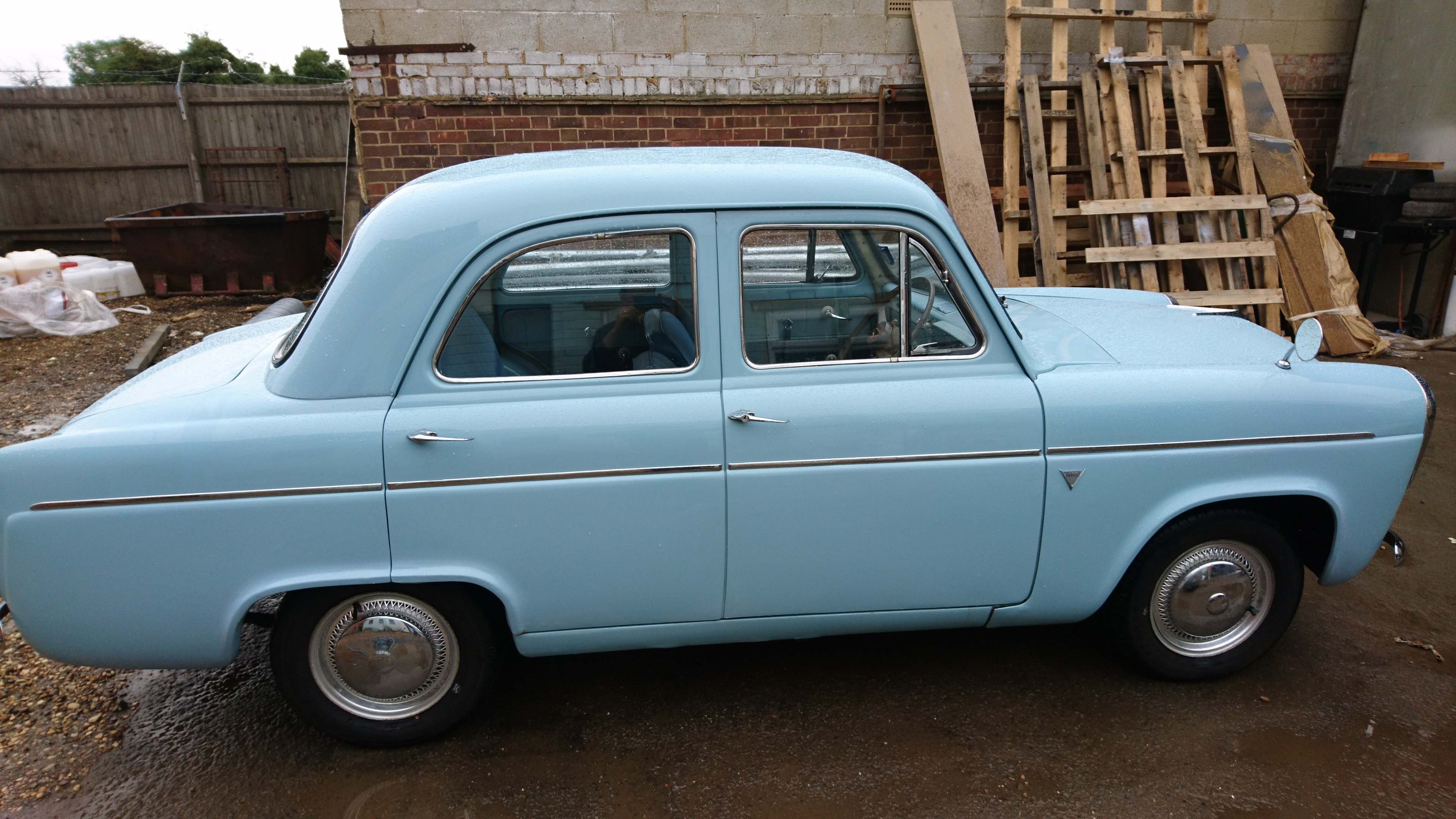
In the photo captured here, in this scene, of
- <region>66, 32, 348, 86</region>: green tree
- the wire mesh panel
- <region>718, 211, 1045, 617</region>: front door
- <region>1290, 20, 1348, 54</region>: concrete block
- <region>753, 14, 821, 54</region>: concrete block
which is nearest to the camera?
<region>718, 211, 1045, 617</region>: front door

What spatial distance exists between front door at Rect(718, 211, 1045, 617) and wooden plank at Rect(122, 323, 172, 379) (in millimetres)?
6140

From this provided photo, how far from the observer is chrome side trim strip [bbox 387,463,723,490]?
101 inches

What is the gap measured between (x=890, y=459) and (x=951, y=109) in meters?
5.49

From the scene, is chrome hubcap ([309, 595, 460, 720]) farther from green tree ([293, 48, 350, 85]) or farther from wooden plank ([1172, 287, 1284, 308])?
green tree ([293, 48, 350, 85])

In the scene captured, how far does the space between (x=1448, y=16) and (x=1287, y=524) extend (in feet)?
20.6

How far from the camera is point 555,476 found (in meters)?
2.59

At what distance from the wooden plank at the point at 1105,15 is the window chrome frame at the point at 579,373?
5.68 metres

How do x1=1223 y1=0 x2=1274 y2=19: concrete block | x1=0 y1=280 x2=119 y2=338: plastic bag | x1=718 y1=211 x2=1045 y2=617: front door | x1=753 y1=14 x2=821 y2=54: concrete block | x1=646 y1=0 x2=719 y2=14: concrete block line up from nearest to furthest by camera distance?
x1=718 y1=211 x2=1045 y2=617: front door → x1=646 y1=0 x2=719 y2=14: concrete block → x1=753 y1=14 x2=821 y2=54: concrete block → x1=1223 y1=0 x2=1274 y2=19: concrete block → x1=0 y1=280 x2=119 y2=338: plastic bag

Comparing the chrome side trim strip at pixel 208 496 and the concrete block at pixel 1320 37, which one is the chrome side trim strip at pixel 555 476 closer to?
the chrome side trim strip at pixel 208 496

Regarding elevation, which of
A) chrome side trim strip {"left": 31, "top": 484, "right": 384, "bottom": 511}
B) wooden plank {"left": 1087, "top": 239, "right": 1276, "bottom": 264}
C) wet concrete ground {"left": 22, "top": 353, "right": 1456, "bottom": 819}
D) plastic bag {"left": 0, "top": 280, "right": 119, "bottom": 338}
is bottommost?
wet concrete ground {"left": 22, "top": 353, "right": 1456, "bottom": 819}

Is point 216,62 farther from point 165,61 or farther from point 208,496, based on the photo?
point 208,496

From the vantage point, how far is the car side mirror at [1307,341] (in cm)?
286

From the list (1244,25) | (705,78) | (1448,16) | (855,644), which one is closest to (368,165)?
(705,78)

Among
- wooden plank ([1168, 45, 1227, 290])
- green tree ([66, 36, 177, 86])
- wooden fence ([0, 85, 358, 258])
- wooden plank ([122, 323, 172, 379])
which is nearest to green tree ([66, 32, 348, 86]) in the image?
green tree ([66, 36, 177, 86])
